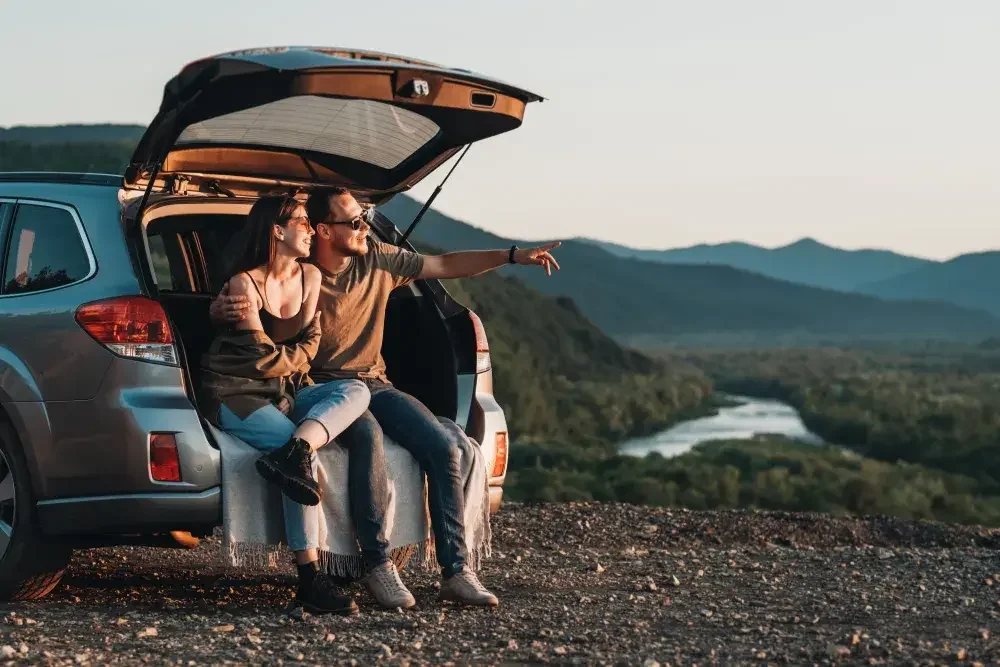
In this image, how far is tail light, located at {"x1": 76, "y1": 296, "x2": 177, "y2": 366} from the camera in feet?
20.5

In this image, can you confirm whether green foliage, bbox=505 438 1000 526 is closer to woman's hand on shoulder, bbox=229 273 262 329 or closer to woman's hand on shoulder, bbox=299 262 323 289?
woman's hand on shoulder, bbox=299 262 323 289

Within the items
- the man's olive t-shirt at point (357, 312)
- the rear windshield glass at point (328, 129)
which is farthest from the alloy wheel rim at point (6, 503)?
the rear windshield glass at point (328, 129)

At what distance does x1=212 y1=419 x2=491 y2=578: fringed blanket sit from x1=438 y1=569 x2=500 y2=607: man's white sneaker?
0.12m

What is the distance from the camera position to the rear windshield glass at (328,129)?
6867 millimetres

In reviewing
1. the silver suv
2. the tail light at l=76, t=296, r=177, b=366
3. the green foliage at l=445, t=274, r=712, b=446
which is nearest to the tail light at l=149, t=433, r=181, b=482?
the silver suv

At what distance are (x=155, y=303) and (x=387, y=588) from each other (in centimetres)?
165

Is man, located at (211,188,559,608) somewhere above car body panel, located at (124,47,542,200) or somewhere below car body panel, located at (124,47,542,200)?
below

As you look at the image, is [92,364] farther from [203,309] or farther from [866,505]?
[866,505]

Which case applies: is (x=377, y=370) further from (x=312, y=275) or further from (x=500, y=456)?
(x=500, y=456)

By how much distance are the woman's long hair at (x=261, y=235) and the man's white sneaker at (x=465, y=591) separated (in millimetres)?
1670

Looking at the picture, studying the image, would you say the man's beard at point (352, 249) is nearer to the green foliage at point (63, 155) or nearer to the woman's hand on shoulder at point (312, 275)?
the woman's hand on shoulder at point (312, 275)

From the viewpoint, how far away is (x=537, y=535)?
10398 mm

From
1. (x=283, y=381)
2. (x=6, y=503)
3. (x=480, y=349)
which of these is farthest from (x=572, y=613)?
(x=6, y=503)

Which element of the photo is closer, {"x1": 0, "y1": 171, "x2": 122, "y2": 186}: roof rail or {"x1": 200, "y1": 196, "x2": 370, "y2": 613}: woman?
{"x1": 200, "y1": 196, "x2": 370, "y2": 613}: woman
